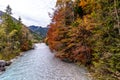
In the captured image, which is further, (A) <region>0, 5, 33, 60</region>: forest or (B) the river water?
(A) <region>0, 5, 33, 60</region>: forest

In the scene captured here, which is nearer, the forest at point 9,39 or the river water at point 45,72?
the river water at point 45,72

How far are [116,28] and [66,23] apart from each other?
22715 mm

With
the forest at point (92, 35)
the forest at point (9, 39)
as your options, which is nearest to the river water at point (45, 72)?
the forest at point (92, 35)

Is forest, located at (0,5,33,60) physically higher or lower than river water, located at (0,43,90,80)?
higher

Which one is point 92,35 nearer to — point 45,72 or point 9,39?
point 45,72

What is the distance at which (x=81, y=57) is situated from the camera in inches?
1220

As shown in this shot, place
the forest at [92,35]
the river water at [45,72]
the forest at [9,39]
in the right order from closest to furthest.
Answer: the forest at [92,35], the river water at [45,72], the forest at [9,39]

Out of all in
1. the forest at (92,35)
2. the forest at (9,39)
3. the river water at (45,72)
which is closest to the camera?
the forest at (92,35)

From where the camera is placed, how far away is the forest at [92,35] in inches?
632

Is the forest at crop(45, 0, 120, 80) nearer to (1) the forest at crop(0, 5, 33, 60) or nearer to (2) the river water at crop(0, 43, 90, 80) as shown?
(2) the river water at crop(0, 43, 90, 80)

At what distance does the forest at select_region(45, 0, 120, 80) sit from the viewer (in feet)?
52.6

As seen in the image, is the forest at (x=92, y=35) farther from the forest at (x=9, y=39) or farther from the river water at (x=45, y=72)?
the forest at (x=9, y=39)

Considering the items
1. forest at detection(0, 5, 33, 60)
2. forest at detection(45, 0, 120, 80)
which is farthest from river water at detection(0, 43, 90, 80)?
forest at detection(0, 5, 33, 60)

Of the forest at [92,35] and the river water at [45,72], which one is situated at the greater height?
the forest at [92,35]
